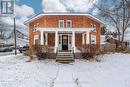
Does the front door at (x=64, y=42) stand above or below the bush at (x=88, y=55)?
above

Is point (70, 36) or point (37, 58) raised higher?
point (70, 36)

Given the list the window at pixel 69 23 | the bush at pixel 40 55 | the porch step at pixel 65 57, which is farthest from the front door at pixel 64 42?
the bush at pixel 40 55

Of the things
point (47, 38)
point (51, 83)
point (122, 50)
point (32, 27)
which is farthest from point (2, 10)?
point (51, 83)

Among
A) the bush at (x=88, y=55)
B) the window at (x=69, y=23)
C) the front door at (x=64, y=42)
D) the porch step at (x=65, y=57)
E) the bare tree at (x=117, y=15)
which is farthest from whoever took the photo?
the bare tree at (x=117, y=15)

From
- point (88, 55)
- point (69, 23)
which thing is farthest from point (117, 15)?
point (88, 55)

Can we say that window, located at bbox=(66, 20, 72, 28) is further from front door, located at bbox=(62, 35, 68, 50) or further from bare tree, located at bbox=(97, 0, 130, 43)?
bare tree, located at bbox=(97, 0, 130, 43)

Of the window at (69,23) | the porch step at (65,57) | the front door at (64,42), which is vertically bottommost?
the porch step at (65,57)

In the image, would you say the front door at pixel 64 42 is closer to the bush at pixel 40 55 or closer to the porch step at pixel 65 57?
the porch step at pixel 65 57

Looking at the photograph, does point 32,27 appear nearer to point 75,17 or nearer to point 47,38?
point 47,38

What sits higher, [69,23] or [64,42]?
[69,23]

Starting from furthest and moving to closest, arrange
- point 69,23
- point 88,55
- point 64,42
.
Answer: point 69,23, point 64,42, point 88,55

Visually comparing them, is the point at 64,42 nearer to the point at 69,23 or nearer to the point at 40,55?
the point at 69,23

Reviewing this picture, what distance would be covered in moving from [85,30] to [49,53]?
243 inches

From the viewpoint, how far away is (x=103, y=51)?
3709cm
